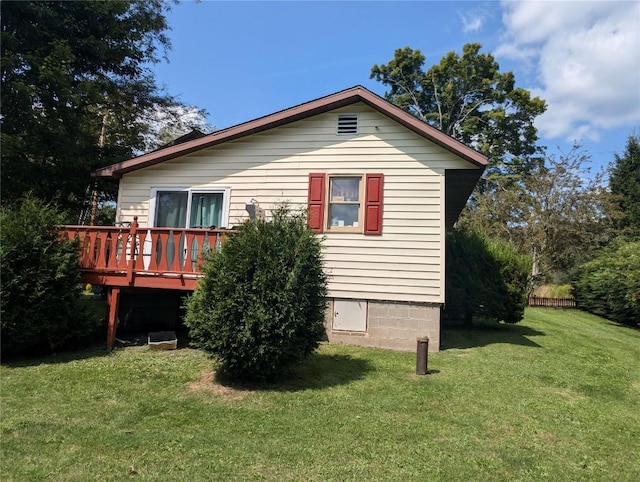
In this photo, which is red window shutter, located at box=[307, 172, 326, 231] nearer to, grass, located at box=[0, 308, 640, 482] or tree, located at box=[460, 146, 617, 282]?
grass, located at box=[0, 308, 640, 482]

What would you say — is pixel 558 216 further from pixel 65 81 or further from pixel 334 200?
pixel 65 81

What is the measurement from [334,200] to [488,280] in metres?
4.67

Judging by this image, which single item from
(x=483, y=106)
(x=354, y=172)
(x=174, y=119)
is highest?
(x=483, y=106)

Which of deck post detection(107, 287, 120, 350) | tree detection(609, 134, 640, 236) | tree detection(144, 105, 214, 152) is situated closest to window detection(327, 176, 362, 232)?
deck post detection(107, 287, 120, 350)

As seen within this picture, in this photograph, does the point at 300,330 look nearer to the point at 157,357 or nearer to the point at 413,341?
the point at 157,357

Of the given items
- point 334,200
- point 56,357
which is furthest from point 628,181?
point 56,357

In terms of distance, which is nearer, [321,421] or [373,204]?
[321,421]

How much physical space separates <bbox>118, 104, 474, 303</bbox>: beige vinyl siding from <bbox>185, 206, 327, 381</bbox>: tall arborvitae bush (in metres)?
2.46

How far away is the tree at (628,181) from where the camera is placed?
26.8 m

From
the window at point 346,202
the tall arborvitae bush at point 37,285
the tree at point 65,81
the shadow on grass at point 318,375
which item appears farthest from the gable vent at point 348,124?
the tree at point 65,81

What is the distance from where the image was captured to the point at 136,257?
8.20 meters

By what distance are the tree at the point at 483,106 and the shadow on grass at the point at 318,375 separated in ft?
92.6

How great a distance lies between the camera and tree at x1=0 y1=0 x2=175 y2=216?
10422mm

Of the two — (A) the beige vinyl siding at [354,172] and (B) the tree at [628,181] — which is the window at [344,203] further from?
(B) the tree at [628,181]
